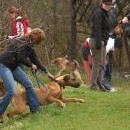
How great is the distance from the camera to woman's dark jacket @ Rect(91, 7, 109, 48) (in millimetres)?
13055

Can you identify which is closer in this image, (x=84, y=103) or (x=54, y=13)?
(x=84, y=103)

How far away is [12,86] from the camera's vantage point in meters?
10.5

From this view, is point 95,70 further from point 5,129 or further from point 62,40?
point 62,40

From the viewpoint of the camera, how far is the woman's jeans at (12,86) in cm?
1045

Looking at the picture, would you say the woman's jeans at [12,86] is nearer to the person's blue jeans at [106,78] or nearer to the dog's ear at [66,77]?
the dog's ear at [66,77]

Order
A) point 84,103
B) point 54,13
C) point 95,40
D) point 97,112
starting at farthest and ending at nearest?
point 54,13 < point 95,40 < point 84,103 < point 97,112

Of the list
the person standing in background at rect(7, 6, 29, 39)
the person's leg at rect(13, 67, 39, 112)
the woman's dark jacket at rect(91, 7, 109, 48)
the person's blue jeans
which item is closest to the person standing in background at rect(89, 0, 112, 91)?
the woman's dark jacket at rect(91, 7, 109, 48)

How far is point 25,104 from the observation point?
436 inches

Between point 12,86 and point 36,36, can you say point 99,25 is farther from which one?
point 12,86

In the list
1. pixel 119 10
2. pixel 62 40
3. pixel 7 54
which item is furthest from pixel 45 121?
pixel 62 40

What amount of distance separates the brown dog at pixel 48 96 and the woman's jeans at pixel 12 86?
0.48 ft

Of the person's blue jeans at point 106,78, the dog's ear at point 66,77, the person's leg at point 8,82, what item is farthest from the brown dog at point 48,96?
the person's blue jeans at point 106,78

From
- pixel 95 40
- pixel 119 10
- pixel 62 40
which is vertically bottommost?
pixel 62 40

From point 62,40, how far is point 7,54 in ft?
59.3
